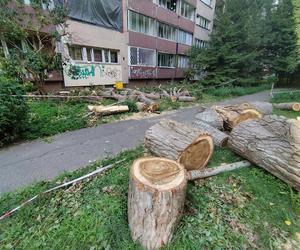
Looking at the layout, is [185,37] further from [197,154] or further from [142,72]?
[197,154]

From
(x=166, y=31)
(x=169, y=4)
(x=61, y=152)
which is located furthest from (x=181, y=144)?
(x=169, y=4)

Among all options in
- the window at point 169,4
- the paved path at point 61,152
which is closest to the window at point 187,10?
the window at point 169,4

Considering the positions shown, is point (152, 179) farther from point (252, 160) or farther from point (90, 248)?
point (252, 160)

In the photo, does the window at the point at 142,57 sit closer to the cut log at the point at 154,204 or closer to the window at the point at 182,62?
the window at the point at 182,62

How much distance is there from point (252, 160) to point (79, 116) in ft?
17.4

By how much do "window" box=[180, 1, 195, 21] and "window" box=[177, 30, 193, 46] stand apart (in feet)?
5.56

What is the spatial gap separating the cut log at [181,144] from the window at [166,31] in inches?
636

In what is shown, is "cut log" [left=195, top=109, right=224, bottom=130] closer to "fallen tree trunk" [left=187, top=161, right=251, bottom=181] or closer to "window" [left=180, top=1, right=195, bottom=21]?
"fallen tree trunk" [left=187, top=161, right=251, bottom=181]

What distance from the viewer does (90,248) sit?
1.91 meters

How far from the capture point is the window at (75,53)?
11.1 meters

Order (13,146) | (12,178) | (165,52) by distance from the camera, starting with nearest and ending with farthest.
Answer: (12,178) → (13,146) → (165,52)

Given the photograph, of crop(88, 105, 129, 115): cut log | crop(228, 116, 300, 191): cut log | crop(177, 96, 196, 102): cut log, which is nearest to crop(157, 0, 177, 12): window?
crop(177, 96, 196, 102): cut log

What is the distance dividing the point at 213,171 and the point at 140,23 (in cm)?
1520

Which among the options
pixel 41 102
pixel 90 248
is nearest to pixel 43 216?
pixel 90 248
